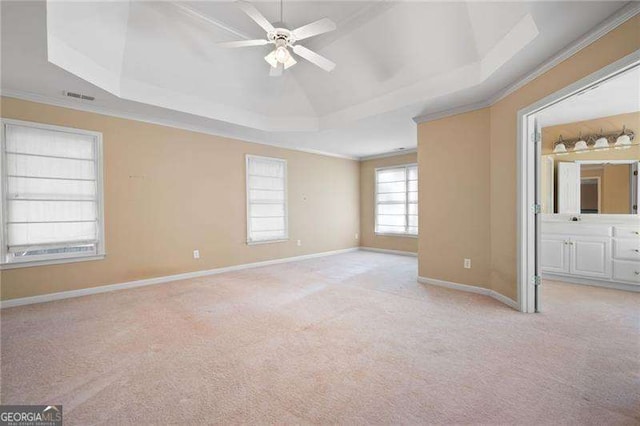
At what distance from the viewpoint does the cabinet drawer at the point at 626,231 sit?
153 inches

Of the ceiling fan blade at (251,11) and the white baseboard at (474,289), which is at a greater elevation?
the ceiling fan blade at (251,11)

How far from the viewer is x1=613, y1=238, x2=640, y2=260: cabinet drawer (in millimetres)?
3871

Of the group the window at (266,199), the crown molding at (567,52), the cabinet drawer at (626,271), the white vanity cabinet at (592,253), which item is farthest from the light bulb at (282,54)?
the cabinet drawer at (626,271)

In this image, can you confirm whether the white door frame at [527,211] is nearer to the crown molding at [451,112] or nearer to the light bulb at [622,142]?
the crown molding at [451,112]

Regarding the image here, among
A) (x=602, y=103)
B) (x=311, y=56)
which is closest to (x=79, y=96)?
(x=311, y=56)

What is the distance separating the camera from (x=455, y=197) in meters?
4.13

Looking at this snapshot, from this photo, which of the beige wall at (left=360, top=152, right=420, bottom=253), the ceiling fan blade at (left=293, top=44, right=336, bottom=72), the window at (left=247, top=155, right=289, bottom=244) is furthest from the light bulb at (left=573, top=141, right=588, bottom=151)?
the window at (left=247, top=155, right=289, bottom=244)

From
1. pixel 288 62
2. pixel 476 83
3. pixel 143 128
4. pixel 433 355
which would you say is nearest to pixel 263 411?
pixel 433 355

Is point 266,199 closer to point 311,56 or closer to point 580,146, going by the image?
point 311,56

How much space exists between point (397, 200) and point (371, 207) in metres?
0.80

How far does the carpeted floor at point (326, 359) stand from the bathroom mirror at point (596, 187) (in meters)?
1.35

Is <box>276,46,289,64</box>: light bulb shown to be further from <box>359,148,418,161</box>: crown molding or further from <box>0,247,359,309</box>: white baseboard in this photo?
<box>359,148,418,161</box>: crown molding

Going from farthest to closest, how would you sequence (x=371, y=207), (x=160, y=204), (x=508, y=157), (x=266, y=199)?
(x=371, y=207) < (x=266, y=199) < (x=160, y=204) < (x=508, y=157)

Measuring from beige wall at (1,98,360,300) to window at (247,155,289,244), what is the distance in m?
0.16
